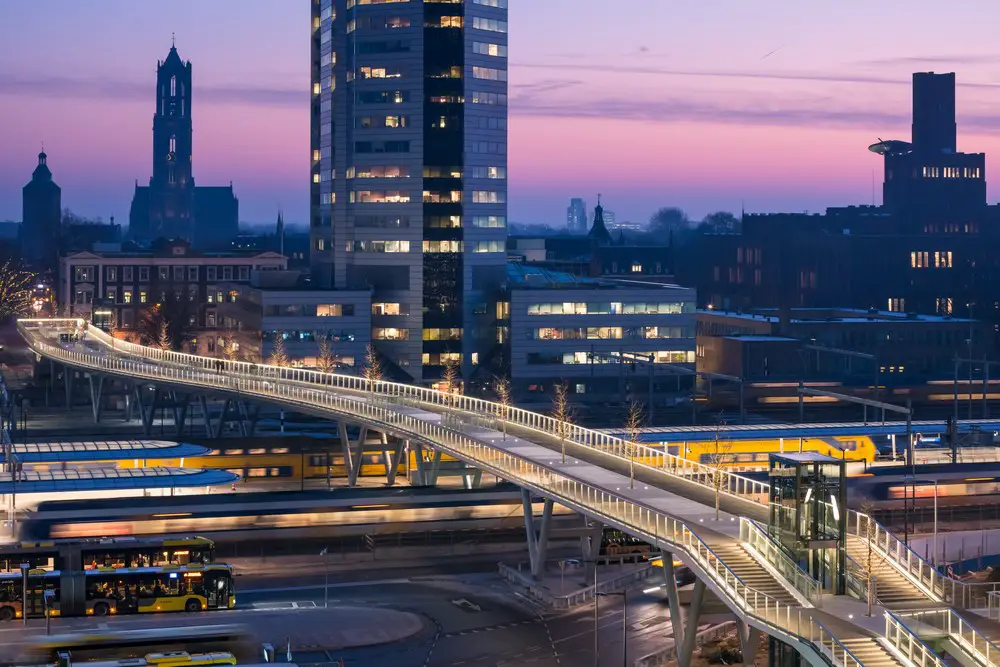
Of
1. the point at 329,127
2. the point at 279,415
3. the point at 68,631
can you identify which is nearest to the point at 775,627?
the point at 68,631

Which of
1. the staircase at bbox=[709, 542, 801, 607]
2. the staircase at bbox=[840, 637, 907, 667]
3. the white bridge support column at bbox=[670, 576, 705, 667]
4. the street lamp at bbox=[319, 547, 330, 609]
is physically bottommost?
the street lamp at bbox=[319, 547, 330, 609]

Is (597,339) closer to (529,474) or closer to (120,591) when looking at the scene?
(529,474)

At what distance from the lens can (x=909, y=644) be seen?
4103cm

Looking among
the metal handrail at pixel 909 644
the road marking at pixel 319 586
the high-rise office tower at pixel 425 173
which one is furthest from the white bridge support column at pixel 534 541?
the high-rise office tower at pixel 425 173

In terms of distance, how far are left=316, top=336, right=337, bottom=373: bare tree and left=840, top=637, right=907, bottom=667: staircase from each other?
93011mm

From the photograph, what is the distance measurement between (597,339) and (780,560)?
9895cm

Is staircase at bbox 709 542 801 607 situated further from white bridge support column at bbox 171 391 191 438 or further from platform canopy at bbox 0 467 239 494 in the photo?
white bridge support column at bbox 171 391 191 438

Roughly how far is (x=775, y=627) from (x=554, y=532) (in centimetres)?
3583

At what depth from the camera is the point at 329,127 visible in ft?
518

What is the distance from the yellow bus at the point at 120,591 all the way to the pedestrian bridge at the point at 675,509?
1248cm

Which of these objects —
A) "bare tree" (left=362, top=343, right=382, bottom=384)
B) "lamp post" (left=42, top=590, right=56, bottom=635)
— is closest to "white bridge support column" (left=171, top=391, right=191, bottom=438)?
"bare tree" (left=362, top=343, right=382, bottom=384)

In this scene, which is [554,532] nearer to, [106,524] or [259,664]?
[106,524]

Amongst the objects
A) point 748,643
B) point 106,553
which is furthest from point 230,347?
point 748,643

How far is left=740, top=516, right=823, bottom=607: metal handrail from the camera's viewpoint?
4544 centimetres
